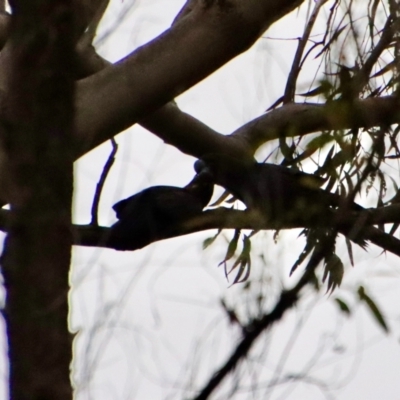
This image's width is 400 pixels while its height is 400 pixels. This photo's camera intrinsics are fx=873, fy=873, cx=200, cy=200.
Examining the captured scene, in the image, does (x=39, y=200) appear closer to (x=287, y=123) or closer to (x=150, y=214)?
(x=150, y=214)

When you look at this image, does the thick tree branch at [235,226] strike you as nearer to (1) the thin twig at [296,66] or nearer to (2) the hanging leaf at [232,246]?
(2) the hanging leaf at [232,246]

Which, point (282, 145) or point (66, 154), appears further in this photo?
point (282, 145)

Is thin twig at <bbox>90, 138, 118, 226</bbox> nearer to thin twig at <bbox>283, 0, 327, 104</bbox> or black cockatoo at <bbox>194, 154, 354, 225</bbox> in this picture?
black cockatoo at <bbox>194, 154, 354, 225</bbox>

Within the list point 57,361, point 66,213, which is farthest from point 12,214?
point 57,361

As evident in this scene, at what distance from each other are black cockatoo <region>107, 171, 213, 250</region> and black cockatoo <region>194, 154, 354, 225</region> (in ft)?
0.42

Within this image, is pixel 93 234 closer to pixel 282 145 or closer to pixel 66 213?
pixel 282 145

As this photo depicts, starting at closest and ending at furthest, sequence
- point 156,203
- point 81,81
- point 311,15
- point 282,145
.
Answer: point 81,81 < point 156,203 < point 282,145 < point 311,15

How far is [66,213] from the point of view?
3.30 feet

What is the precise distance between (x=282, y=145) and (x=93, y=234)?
564mm

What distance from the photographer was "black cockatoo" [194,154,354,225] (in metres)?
1.88

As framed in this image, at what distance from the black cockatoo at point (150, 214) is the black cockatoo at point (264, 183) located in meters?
0.13

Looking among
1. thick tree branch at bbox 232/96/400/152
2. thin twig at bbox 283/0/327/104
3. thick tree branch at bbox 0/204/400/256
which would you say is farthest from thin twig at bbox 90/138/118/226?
thin twig at bbox 283/0/327/104

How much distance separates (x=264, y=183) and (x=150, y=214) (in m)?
0.33

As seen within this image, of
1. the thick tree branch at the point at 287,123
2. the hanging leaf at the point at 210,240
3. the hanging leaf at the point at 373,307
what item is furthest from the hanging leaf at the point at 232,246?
the hanging leaf at the point at 373,307
